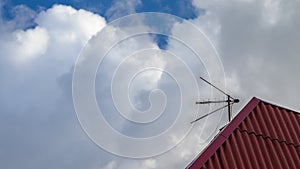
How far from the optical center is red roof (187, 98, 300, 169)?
8.69 meters

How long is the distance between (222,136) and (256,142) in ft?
2.47

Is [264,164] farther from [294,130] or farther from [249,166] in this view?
[294,130]

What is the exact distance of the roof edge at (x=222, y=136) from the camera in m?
8.62

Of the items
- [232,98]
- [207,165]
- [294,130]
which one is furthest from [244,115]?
[232,98]

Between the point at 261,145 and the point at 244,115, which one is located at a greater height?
the point at 244,115

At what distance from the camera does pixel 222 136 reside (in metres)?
9.24

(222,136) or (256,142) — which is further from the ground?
(222,136)

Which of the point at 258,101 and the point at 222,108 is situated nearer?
the point at 258,101

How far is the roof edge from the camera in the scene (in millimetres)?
8617

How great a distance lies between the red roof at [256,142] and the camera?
28.5 feet

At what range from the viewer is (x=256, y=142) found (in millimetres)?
9156

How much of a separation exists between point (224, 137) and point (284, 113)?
2161mm

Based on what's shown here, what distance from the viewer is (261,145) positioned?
9.12 meters

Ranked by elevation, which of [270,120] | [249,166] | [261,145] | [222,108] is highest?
[222,108]
